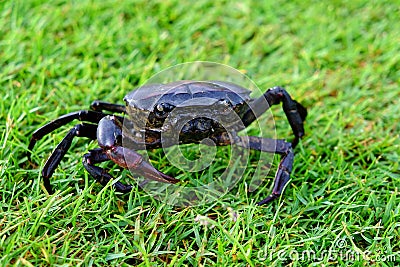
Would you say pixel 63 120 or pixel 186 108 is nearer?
pixel 186 108

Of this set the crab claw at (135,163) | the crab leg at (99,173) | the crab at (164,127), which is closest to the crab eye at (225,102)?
the crab at (164,127)

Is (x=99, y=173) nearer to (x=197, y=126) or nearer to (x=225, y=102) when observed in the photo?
(x=197, y=126)

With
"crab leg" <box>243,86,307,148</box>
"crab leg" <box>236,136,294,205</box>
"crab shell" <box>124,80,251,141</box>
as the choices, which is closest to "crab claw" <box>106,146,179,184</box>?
"crab shell" <box>124,80,251,141</box>

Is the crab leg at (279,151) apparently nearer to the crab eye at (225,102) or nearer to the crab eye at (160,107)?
the crab eye at (225,102)

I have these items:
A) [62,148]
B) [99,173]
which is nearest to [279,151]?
[99,173]

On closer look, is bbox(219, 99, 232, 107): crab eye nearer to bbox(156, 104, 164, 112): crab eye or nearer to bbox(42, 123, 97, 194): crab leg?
bbox(156, 104, 164, 112): crab eye

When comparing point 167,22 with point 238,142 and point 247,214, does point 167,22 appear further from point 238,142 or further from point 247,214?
point 247,214
